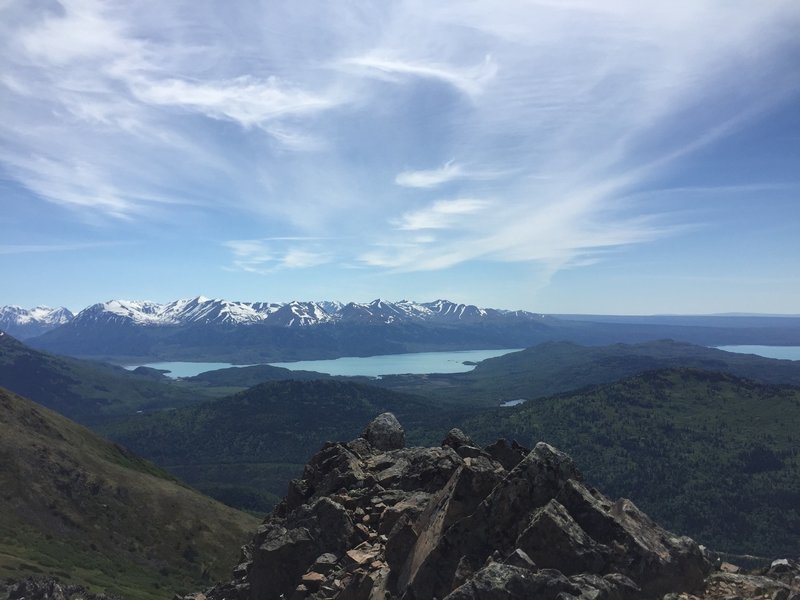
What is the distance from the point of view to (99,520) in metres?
122

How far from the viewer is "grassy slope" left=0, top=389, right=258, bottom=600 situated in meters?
98.2

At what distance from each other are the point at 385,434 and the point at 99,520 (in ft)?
357

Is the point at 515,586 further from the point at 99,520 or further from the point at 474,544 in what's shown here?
the point at 99,520

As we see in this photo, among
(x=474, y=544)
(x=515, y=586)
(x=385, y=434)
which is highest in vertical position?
(x=515, y=586)

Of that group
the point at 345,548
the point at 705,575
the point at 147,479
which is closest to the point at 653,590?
the point at 705,575

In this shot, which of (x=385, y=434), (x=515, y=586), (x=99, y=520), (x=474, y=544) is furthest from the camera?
(x=99, y=520)

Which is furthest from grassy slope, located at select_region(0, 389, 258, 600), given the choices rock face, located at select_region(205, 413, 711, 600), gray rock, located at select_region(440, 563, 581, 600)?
gray rock, located at select_region(440, 563, 581, 600)

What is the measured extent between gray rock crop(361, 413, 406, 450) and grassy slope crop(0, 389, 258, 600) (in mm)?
64325

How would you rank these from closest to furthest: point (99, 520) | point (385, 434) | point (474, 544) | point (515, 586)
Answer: point (515, 586) → point (474, 544) → point (385, 434) → point (99, 520)

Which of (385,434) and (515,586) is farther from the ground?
(515,586)

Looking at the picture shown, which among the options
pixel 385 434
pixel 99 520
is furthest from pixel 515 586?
pixel 99 520

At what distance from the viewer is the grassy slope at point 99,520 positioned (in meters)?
98.2

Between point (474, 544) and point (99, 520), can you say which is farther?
point (99, 520)

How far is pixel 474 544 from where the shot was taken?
78.3ft
